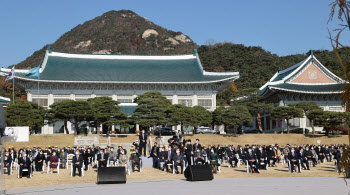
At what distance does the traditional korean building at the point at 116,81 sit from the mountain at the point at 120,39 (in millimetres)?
55531

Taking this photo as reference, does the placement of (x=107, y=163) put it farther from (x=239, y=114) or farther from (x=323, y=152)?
(x=239, y=114)

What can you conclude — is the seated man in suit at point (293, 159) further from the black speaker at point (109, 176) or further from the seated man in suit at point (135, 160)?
the black speaker at point (109, 176)

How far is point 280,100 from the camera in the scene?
178 ft

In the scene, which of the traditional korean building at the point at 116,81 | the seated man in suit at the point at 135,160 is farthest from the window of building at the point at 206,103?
the seated man in suit at the point at 135,160

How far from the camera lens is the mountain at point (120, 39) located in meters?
122

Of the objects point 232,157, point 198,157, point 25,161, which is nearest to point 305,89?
point 232,157

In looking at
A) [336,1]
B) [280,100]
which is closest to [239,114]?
[280,100]

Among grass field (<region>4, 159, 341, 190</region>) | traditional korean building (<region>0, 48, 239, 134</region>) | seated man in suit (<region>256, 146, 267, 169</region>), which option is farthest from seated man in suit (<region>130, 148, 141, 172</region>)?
traditional korean building (<region>0, 48, 239, 134</region>)

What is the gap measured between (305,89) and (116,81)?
26.7m

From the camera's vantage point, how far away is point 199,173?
1744cm

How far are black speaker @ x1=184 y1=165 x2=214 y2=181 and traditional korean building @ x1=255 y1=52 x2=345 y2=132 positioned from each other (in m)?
36.4

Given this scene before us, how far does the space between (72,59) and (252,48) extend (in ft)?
174

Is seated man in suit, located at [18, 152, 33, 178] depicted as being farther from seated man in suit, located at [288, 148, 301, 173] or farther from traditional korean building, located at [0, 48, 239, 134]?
traditional korean building, located at [0, 48, 239, 134]

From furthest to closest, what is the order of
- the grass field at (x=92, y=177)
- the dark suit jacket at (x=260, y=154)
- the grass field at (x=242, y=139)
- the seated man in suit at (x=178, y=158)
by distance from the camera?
the grass field at (x=242, y=139) → the dark suit jacket at (x=260, y=154) → the seated man in suit at (x=178, y=158) → the grass field at (x=92, y=177)
